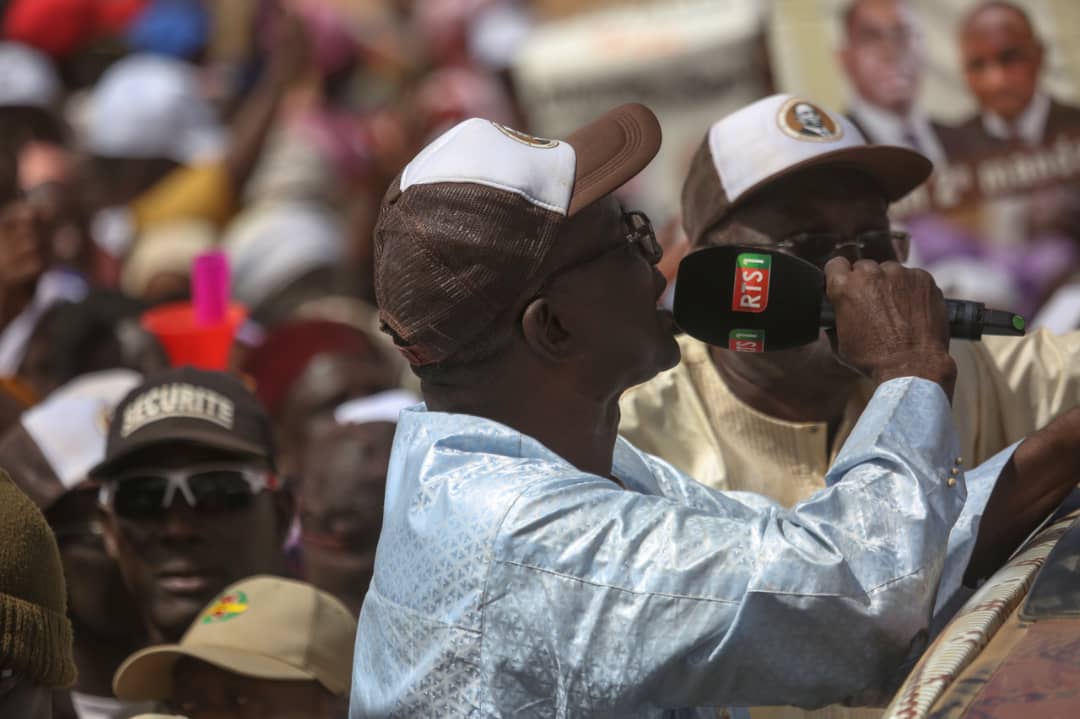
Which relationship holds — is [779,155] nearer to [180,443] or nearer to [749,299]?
[749,299]

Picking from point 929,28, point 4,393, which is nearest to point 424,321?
point 4,393

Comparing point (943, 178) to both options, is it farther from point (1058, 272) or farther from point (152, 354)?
point (152, 354)

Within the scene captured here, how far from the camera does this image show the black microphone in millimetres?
2484

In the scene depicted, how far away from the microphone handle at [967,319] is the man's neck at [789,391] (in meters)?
1.05

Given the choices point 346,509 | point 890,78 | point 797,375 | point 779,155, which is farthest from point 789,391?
point 890,78

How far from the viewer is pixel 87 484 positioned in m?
4.46

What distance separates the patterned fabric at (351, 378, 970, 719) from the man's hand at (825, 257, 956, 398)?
6 centimetres

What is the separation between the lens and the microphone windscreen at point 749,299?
98.2 inches

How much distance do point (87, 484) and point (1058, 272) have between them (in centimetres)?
362

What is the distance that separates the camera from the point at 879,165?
3619 mm

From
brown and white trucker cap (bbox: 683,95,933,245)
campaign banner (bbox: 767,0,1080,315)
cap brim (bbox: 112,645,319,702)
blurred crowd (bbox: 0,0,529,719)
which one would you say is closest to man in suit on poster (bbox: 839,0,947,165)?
campaign banner (bbox: 767,0,1080,315)

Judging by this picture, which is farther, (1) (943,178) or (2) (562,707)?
(1) (943,178)

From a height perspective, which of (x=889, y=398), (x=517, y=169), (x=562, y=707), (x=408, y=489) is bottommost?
(x=562, y=707)

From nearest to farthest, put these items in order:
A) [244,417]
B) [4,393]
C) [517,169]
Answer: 1. [517,169]
2. [244,417]
3. [4,393]
